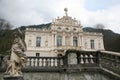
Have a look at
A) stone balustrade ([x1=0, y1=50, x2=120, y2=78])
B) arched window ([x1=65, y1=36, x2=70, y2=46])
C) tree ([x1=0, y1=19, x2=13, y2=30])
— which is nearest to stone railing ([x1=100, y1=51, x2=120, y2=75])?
stone balustrade ([x1=0, y1=50, x2=120, y2=78])

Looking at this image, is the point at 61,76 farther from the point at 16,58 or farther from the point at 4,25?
the point at 4,25

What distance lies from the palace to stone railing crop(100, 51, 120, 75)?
103ft

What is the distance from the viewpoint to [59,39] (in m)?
41.5

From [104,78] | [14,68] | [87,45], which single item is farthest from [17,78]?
[87,45]

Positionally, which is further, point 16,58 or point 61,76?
point 61,76

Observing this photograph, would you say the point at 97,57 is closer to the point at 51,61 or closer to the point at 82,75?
the point at 82,75

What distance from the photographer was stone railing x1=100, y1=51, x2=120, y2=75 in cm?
632

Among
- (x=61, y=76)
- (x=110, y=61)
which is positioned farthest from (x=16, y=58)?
(x=110, y=61)

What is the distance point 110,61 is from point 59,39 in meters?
34.6

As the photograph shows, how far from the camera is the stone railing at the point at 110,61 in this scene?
20.7ft

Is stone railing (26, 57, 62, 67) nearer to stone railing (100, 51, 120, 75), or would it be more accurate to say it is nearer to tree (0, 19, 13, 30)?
stone railing (100, 51, 120, 75)

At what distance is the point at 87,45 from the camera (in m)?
42.6

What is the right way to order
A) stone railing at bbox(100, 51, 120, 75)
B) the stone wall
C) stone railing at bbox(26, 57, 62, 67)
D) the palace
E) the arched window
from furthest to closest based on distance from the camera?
the arched window
the palace
stone railing at bbox(26, 57, 62, 67)
the stone wall
stone railing at bbox(100, 51, 120, 75)

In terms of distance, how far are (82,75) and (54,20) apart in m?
35.1
